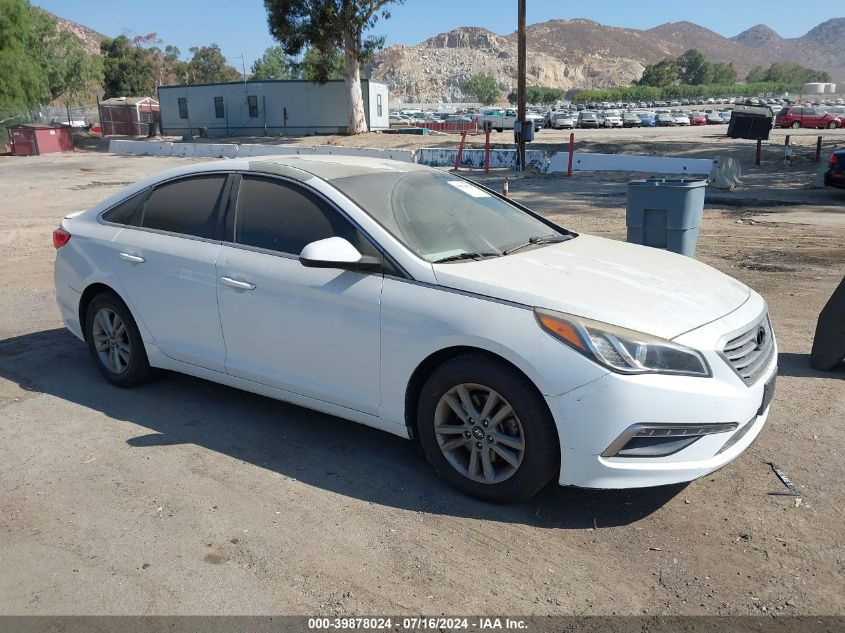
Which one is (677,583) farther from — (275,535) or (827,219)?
(827,219)

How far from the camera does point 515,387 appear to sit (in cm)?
339

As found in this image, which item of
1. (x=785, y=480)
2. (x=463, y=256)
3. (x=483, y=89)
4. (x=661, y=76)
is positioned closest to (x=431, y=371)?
(x=463, y=256)

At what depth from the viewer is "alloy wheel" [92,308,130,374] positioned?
521 cm

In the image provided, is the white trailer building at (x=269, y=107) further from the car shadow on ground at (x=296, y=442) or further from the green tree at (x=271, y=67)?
the green tree at (x=271, y=67)

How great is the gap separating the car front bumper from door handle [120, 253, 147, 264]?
3000mm

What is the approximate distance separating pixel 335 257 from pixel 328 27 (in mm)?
41826

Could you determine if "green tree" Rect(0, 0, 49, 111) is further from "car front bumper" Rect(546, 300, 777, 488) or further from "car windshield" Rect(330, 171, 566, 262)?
"car front bumper" Rect(546, 300, 777, 488)

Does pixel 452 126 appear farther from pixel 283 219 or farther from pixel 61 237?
pixel 283 219

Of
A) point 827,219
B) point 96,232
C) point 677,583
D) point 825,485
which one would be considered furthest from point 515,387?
A: point 827,219

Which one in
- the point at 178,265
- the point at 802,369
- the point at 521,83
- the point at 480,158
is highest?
the point at 521,83

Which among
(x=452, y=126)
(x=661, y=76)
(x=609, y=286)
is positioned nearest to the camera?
(x=609, y=286)

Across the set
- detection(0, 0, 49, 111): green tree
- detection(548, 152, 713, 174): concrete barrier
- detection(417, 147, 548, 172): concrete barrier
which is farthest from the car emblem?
detection(0, 0, 49, 111): green tree

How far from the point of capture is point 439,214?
171 inches

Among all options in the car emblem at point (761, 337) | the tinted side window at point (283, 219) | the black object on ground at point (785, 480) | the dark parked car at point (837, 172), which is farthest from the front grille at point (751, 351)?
the dark parked car at point (837, 172)
